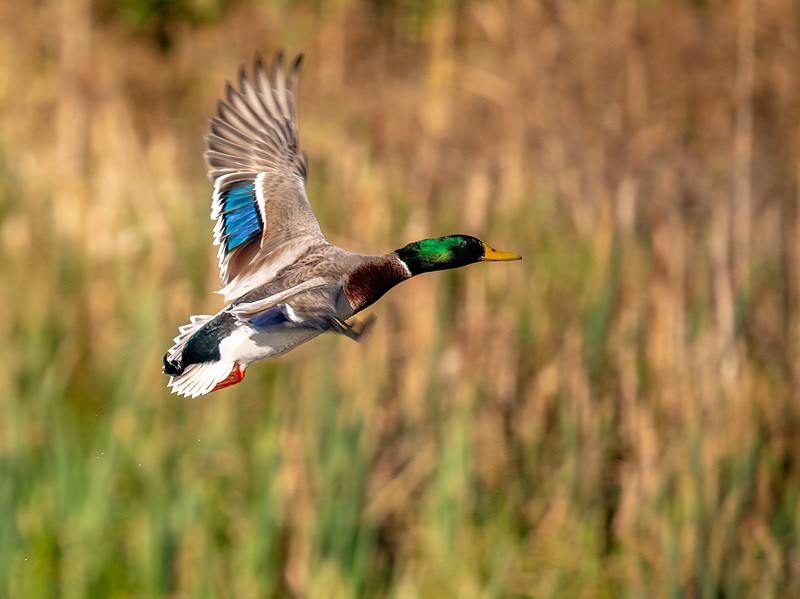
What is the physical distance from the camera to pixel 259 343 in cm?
97

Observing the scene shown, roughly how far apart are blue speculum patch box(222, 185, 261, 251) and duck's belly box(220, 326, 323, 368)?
0.36m

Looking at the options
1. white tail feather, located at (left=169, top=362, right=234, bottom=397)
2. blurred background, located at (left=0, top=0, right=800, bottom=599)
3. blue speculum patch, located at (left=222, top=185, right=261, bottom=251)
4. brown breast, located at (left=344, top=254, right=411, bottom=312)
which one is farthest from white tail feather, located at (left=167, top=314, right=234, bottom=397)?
blurred background, located at (left=0, top=0, right=800, bottom=599)

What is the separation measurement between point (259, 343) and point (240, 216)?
0.50m

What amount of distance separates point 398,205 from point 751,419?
1318 millimetres

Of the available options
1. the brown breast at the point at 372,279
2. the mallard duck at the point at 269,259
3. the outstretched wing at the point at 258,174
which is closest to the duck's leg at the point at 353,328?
the mallard duck at the point at 269,259

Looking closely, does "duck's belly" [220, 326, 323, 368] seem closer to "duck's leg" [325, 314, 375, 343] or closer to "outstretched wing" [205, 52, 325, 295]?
"duck's leg" [325, 314, 375, 343]

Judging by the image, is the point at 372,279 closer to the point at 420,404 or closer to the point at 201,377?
the point at 201,377

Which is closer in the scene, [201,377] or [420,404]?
[201,377]

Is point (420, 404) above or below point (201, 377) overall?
below

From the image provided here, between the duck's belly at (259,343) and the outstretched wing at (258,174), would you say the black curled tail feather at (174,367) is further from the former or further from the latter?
the outstretched wing at (258,174)

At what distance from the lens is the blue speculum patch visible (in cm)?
137

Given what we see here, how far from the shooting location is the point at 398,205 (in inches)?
134

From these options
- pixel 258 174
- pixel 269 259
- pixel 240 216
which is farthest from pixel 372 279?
pixel 258 174

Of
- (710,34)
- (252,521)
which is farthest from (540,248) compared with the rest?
(710,34)
